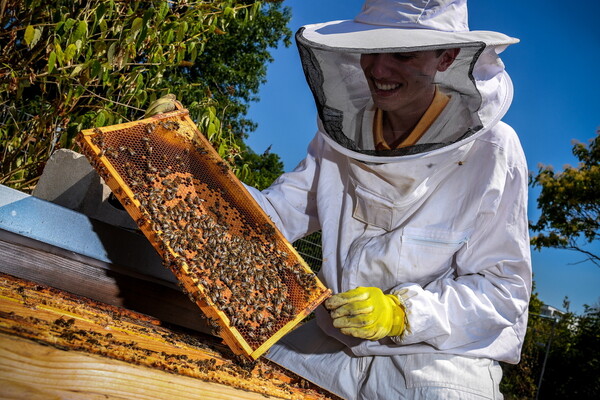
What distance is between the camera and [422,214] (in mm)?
2715

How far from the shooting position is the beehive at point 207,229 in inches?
87.2

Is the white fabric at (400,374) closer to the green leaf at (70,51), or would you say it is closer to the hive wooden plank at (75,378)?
the hive wooden plank at (75,378)

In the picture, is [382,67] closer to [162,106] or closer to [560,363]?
[162,106]

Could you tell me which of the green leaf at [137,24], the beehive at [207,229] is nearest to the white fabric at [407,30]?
the beehive at [207,229]

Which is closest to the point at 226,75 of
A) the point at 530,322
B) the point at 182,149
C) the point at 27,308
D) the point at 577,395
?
the point at 530,322

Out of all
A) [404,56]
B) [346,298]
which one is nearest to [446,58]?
[404,56]

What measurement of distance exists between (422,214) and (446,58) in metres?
0.79

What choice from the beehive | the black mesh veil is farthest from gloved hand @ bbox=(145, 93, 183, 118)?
the black mesh veil

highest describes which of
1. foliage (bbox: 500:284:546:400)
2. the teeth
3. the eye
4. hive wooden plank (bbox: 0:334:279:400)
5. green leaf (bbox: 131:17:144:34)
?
green leaf (bbox: 131:17:144:34)

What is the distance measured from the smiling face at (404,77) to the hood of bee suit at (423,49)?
0.06 m

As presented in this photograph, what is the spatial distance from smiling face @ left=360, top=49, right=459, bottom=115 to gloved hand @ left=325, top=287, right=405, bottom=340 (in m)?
1.01

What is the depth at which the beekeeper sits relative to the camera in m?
2.43

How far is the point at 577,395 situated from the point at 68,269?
1297 cm

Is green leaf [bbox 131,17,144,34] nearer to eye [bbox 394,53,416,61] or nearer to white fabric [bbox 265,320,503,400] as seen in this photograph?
eye [bbox 394,53,416,61]
